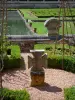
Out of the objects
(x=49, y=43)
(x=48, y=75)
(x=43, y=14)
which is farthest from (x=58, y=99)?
(x=43, y=14)

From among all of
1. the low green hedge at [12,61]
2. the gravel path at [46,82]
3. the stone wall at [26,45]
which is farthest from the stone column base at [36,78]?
the stone wall at [26,45]

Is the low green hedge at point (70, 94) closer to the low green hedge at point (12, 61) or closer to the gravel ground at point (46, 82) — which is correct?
the gravel ground at point (46, 82)

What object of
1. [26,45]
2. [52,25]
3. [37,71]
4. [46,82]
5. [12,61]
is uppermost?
[52,25]

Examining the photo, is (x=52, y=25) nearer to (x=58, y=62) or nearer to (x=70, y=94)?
(x=58, y=62)

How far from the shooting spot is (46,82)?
1187 cm

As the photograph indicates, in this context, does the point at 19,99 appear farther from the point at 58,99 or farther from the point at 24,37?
the point at 24,37

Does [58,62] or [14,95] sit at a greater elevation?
[58,62]

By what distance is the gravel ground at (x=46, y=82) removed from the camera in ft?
34.7

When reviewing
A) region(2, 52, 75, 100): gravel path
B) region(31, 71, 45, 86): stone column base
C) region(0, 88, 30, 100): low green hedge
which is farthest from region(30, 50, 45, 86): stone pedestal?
region(0, 88, 30, 100): low green hedge

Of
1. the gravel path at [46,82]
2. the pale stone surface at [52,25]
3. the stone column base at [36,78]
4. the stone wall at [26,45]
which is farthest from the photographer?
the pale stone surface at [52,25]

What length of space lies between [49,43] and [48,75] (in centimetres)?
587

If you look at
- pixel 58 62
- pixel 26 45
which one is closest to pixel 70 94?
pixel 58 62

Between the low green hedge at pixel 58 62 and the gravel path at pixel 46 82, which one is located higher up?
the low green hedge at pixel 58 62

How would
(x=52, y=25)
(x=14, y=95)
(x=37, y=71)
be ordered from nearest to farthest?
(x=14, y=95) < (x=37, y=71) < (x=52, y=25)
